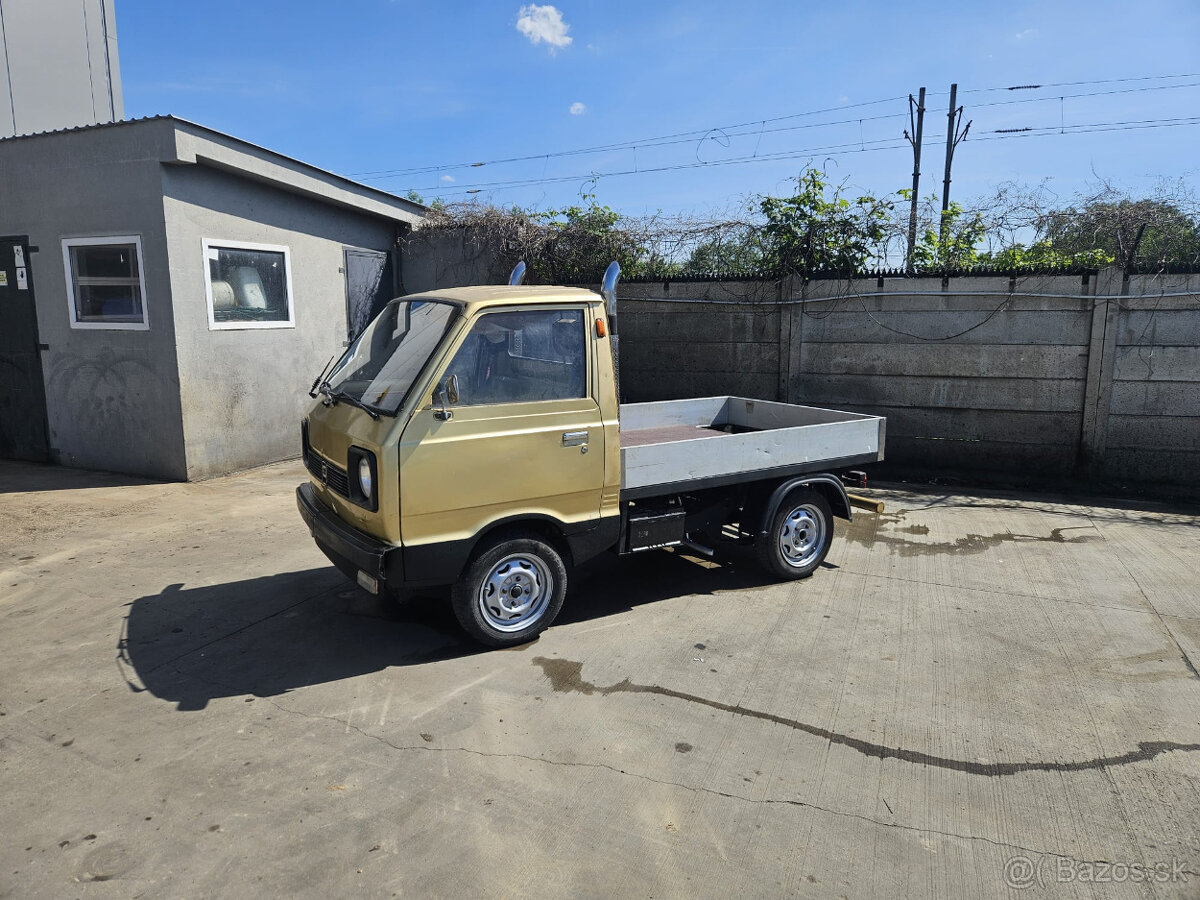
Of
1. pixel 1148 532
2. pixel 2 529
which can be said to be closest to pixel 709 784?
pixel 1148 532

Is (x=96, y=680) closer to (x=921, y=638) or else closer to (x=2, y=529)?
(x=2, y=529)

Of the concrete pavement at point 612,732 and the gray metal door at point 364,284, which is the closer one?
the concrete pavement at point 612,732

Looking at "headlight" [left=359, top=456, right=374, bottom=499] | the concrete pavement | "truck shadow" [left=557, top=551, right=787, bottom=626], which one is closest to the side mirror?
"headlight" [left=359, top=456, right=374, bottom=499]

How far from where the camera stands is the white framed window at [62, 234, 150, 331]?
8672mm

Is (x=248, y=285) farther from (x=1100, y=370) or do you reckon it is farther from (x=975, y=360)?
(x=1100, y=370)

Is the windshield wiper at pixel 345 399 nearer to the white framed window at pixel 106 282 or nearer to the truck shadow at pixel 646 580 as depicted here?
the truck shadow at pixel 646 580

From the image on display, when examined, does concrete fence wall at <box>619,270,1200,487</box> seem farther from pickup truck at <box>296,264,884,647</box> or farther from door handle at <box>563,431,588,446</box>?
door handle at <box>563,431,588,446</box>

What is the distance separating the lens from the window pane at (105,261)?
8.69 meters

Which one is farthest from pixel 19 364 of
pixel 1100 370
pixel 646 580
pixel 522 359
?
pixel 1100 370

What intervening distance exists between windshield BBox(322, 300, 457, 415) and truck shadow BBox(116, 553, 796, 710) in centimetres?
147

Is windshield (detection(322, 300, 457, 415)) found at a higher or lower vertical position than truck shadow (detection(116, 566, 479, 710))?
higher

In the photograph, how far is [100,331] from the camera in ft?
29.3

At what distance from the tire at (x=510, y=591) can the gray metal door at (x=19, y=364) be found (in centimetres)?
758
